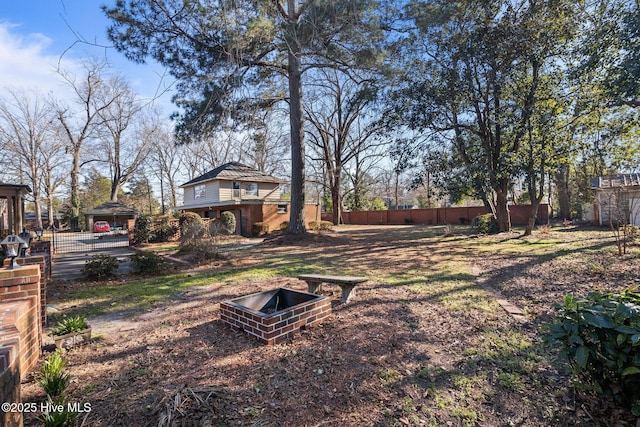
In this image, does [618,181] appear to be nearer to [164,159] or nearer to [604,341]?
[604,341]

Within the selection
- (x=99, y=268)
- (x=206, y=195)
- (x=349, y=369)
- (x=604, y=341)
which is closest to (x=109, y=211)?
(x=206, y=195)

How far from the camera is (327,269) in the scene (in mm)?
7746

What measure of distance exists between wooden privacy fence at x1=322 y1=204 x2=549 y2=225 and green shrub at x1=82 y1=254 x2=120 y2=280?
25.2 meters

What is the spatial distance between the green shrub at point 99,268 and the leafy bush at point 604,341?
8714 millimetres

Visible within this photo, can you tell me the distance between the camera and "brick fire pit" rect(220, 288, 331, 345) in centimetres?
346

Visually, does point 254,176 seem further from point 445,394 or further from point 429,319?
point 445,394

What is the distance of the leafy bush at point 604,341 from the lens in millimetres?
1918

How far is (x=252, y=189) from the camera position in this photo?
77.8 ft

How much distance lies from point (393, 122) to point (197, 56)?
27.1 feet

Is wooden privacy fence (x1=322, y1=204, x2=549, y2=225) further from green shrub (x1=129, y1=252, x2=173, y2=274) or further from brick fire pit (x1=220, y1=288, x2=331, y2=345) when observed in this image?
green shrub (x1=129, y1=252, x2=173, y2=274)

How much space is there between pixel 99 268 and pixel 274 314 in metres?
6.27

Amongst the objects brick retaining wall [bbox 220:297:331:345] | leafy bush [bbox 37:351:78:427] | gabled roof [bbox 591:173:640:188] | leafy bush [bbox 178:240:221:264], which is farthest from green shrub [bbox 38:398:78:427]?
gabled roof [bbox 591:173:640:188]

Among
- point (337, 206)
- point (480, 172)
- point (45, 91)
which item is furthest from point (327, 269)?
point (45, 91)

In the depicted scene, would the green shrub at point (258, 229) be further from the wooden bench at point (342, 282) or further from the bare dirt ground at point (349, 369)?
the wooden bench at point (342, 282)
